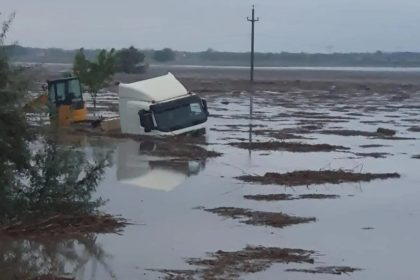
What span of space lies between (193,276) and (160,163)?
12.2m

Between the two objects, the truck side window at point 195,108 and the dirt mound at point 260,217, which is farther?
the truck side window at point 195,108

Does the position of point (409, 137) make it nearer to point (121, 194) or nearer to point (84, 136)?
point (84, 136)

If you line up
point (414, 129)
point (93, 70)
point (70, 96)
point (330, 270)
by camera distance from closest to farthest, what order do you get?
point (330, 270) → point (70, 96) → point (414, 129) → point (93, 70)

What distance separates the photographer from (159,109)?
29.8 meters

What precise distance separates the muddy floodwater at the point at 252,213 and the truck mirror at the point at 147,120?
1036mm

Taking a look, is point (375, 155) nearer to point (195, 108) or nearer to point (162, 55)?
point (195, 108)

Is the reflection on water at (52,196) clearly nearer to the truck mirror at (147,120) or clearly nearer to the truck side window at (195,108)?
the truck mirror at (147,120)

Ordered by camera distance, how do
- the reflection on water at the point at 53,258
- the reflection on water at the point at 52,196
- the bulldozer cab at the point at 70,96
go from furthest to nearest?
1. the bulldozer cab at the point at 70,96
2. the reflection on water at the point at 52,196
3. the reflection on water at the point at 53,258

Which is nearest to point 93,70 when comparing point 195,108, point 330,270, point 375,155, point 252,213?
point 195,108

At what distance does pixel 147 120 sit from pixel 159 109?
57 cm

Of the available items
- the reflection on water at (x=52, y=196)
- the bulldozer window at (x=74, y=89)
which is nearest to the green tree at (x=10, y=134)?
the reflection on water at (x=52, y=196)

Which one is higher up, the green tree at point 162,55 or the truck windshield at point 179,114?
the truck windshield at point 179,114

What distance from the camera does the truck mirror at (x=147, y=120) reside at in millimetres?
30000

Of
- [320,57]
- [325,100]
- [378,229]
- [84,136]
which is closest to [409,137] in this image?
[84,136]
